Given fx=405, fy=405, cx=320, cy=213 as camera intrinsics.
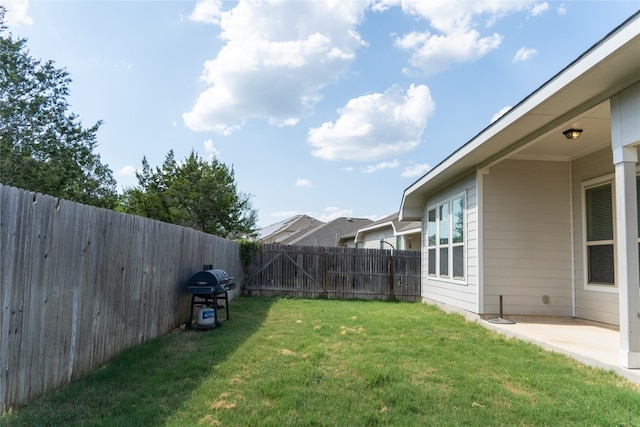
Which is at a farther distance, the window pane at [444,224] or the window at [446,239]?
the window pane at [444,224]

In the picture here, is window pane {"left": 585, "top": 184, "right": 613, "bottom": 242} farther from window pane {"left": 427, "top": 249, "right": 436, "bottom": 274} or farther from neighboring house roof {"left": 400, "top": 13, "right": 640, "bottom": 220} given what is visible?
window pane {"left": 427, "top": 249, "right": 436, "bottom": 274}

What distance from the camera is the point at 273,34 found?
8500 millimetres

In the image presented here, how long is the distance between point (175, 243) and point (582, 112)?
5900 millimetres

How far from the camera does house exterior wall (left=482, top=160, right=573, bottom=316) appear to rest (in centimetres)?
748

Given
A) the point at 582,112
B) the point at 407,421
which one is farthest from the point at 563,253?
the point at 407,421

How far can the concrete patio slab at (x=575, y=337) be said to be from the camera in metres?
4.41

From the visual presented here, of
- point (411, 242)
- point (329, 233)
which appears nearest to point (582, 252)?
point (411, 242)

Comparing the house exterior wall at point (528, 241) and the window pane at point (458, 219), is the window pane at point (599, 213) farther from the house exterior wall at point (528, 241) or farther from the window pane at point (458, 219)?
the window pane at point (458, 219)

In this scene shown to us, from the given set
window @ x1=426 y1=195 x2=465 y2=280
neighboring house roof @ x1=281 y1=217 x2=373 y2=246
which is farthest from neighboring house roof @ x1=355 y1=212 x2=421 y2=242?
neighboring house roof @ x1=281 y1=217 x2=373 y2=246

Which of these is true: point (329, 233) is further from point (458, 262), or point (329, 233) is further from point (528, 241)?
point (528, 241)

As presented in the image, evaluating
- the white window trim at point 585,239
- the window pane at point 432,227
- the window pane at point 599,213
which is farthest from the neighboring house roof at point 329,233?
the window pane at point 599,213

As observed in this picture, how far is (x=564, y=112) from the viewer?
17.2 feet

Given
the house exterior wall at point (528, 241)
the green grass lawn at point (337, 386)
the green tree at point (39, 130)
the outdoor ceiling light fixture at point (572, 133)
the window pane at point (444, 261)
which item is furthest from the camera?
the green tree at point (39, 130)

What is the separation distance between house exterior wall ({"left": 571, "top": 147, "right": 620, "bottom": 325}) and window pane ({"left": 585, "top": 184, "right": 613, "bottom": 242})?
6.4 inches
